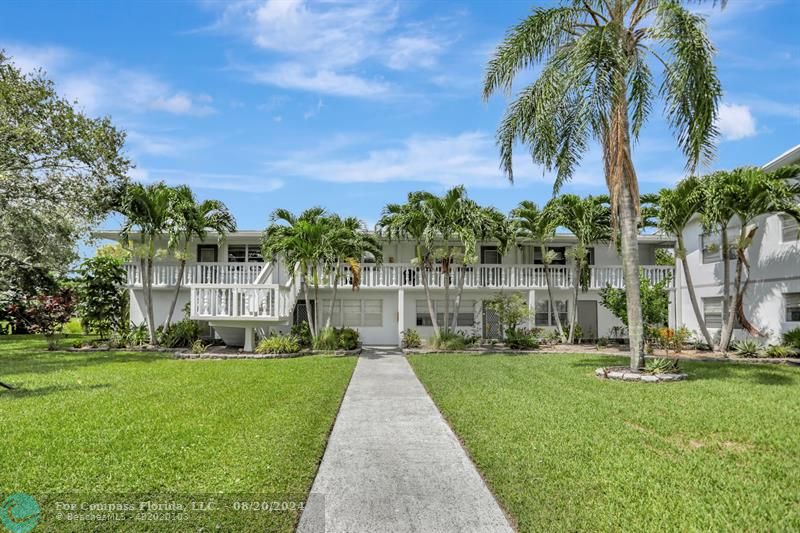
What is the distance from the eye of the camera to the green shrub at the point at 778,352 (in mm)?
14891

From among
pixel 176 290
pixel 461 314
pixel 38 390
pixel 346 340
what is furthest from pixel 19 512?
pixel 461 314

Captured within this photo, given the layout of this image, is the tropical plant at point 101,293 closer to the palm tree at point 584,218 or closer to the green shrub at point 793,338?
the palm tree at point 584,218

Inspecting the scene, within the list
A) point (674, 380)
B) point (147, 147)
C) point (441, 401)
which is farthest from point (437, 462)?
point (147, 147)

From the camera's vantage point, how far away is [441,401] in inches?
340

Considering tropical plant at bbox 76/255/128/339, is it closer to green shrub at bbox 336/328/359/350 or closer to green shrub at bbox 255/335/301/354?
green shrub at bbox 255/335/301/354

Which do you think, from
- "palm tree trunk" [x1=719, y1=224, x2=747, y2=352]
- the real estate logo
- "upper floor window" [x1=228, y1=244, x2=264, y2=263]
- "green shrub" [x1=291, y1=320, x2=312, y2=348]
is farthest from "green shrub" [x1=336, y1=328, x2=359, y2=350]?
the real estate logo

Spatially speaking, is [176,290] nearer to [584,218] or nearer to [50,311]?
[50,311]

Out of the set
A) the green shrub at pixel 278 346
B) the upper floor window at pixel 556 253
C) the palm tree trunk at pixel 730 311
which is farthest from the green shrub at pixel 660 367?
the upper floor window at pixel 556 253

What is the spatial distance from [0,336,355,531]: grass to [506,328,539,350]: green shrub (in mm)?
7679

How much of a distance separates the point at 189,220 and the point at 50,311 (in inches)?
299

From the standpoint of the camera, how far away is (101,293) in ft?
67.6

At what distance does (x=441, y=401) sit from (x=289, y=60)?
981 centimetres

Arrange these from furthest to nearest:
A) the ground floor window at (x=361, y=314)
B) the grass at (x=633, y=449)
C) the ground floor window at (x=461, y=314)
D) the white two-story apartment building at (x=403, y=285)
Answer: the ground floor window at (x=461, y=314)
the ground floor window at (x=361, y=314)
the white two-story apartment building at (x=403, y=285)
the grass at (x=633, y=449)

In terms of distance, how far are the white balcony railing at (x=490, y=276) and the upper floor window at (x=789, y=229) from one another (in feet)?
17.8
